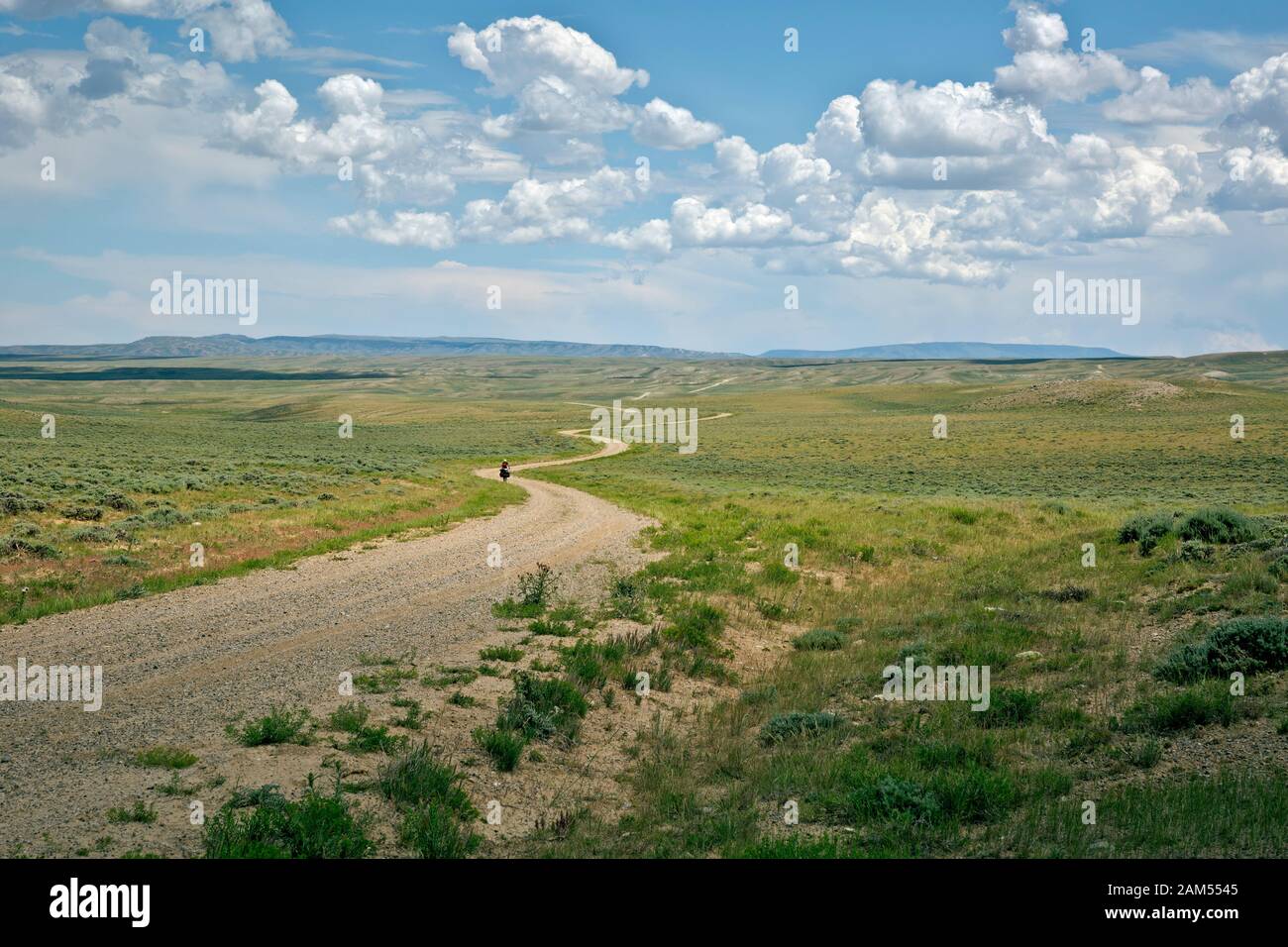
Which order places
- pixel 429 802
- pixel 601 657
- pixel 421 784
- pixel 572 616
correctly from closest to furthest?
1. pixel 429 802
2. pixel 421 784
3. pixel 601 657
4. pixel 572 616

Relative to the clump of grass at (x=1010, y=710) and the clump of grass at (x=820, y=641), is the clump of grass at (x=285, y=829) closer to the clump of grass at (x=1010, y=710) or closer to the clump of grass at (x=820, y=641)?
the clump of grass at (x=1010, y=710)

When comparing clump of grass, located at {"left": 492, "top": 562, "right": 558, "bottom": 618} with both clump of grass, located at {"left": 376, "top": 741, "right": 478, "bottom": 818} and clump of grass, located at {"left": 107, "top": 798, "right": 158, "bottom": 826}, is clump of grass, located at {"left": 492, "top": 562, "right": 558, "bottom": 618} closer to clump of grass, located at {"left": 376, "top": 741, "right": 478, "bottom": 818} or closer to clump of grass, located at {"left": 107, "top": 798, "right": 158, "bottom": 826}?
clump of grass, located at {"left": 376, "top": 741, "right": 478, "bottom": 818}

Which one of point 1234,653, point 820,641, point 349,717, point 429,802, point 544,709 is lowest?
point 820,641

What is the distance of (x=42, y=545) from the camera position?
19484 mm

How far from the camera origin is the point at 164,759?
8.62 meters

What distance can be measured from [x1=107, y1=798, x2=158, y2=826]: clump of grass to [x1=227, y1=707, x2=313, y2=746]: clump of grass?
1.78 m

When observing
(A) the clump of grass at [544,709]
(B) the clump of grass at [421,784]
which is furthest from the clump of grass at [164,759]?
(A) the clump of grass at [544,709]

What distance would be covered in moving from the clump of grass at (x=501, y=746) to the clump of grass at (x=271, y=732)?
6.03ft

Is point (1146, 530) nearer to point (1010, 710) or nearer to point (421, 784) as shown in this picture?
point (1010, 710)

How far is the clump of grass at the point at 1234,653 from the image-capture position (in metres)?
10.7

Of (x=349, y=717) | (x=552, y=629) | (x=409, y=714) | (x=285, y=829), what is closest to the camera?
(x=285, y=829)

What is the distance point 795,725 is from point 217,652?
329 inches

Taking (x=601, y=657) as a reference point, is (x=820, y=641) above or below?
below

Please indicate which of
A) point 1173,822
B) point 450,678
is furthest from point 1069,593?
point 450,678
